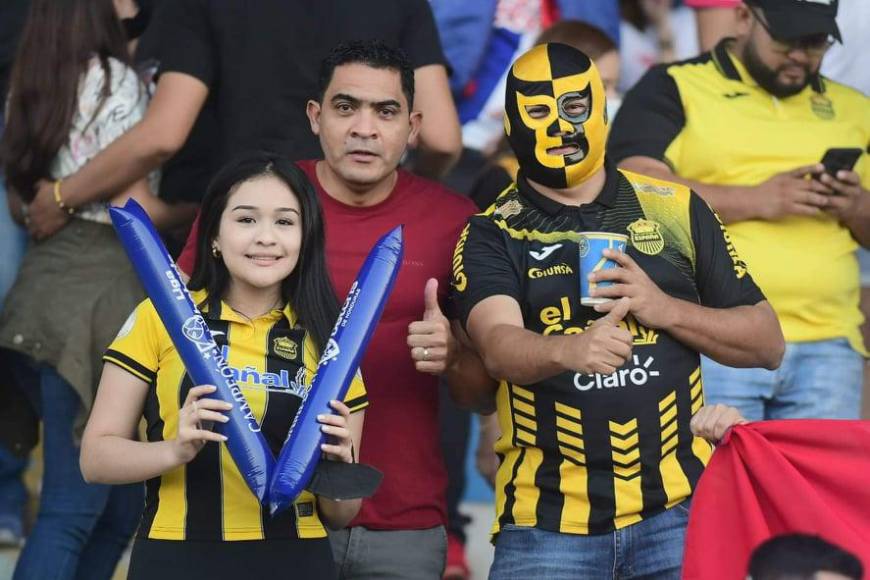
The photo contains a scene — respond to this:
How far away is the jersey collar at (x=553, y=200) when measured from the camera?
4.54 m

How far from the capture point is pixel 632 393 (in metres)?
4.37

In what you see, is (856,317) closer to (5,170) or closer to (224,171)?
(224,171)

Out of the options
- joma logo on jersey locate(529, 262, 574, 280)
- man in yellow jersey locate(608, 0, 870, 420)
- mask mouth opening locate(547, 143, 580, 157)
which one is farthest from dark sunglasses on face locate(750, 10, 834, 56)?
joma logo on jersey locate(529, 262, 574, 280)

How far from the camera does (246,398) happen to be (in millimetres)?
4277

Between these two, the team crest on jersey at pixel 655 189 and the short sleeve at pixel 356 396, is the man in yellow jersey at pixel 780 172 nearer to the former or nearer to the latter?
the team crest on jersey at pixel 655 189

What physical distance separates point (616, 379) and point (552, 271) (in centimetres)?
→ 33

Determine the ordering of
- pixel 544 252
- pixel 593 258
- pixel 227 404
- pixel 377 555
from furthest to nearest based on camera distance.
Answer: pixel 377 555
pixel 544 252
pixel 593 258
pixel 227 404

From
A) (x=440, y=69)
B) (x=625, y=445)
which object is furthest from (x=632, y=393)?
(x=440, y=69)

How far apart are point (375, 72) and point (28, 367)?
5.64ft

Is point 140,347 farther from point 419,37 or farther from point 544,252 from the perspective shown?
point 419,37

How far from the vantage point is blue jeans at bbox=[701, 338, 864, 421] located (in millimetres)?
5371

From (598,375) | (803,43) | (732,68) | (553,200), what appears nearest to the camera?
(598,375)

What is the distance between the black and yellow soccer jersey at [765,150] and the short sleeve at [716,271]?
89 centimetres

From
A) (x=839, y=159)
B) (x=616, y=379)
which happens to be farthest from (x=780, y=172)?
(x=616, y=379)
